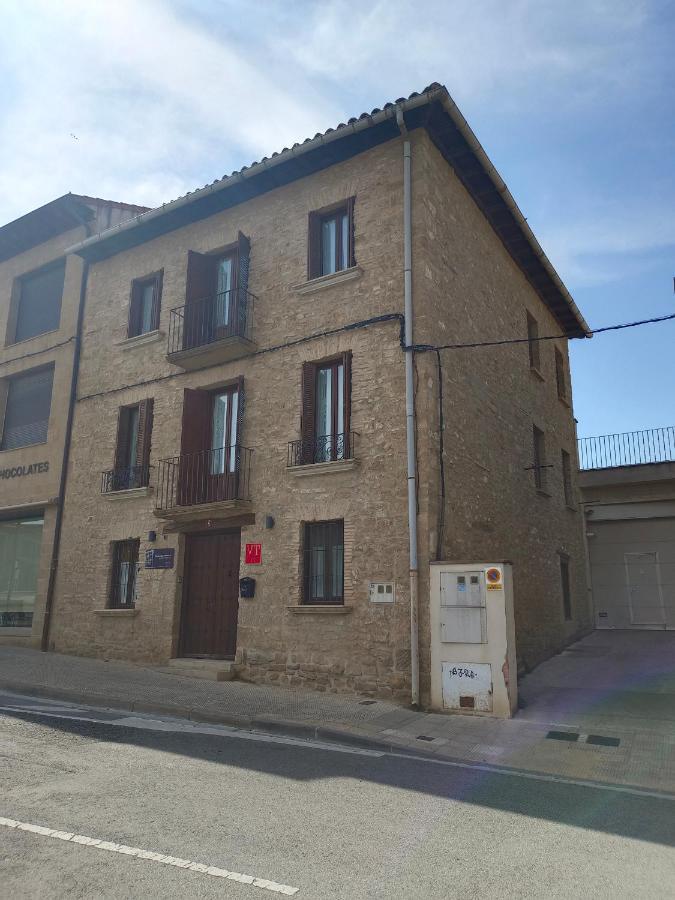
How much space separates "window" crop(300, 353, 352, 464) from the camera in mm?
10438

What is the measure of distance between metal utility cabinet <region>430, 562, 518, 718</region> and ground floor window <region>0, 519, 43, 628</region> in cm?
950

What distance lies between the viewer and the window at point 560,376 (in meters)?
17.7

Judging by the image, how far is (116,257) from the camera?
14586mm

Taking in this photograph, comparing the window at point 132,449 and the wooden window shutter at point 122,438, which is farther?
the wooden window shutter at point 122,438

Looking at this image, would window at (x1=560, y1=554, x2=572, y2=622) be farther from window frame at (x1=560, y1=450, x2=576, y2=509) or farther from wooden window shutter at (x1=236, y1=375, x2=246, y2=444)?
wooden window shutter at (x1=236, y1=375, x2=246, y2=444)

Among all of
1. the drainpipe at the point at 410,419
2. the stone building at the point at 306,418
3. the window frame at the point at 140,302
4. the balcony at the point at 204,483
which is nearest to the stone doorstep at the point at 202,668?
the stone building at the point at 306,418

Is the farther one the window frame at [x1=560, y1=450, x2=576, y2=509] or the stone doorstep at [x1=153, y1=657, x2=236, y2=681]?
the window frame at [x1=560, y1=450, x2=576, y2=509]

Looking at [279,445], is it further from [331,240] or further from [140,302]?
[140,302]

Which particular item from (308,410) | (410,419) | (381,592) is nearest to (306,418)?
(308,410)

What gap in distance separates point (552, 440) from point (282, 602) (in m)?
8.82

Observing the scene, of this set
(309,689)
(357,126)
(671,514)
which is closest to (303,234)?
(357,126)

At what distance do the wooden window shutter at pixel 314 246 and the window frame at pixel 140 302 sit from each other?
3657mm

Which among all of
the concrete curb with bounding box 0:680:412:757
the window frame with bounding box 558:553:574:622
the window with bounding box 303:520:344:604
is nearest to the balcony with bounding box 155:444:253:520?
the window with bounding box 303:520:344:604

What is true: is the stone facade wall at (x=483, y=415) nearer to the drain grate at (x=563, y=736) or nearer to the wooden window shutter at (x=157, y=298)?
the drain grate at (x=563, y=736)
